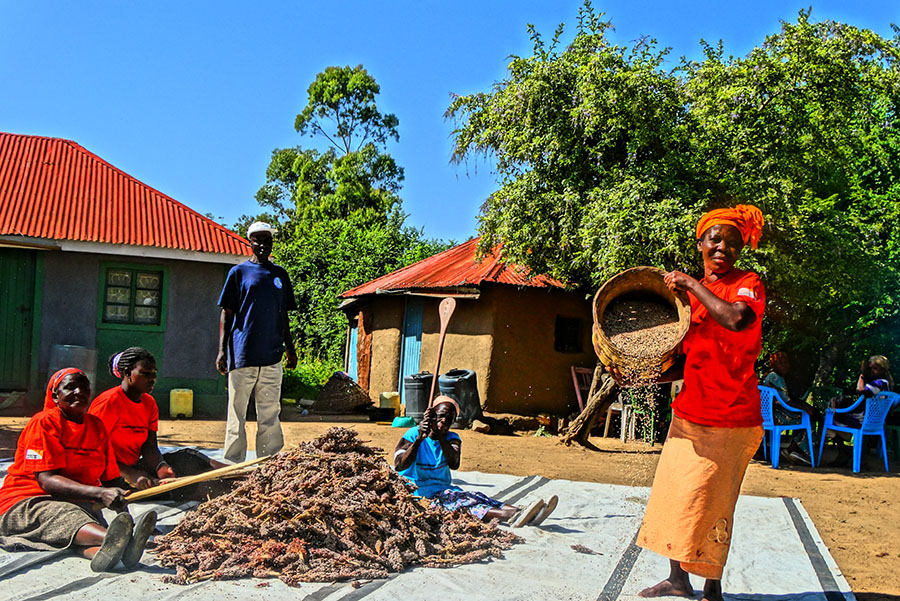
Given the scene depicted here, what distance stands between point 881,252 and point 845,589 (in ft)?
27.9

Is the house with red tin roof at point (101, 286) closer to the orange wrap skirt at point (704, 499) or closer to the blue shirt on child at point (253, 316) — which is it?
the blue shirt on child at point (253, 316)

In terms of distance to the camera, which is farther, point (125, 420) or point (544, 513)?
point (544, 513)

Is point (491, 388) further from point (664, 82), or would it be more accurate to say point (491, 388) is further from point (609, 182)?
point (664, 82)

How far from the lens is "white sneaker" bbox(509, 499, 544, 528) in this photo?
4.77 metres

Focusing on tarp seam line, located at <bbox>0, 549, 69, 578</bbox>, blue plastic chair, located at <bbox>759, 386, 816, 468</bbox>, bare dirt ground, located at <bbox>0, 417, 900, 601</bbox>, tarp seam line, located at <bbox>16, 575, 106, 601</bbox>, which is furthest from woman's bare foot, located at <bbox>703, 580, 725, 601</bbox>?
blue plastic chair, located at <bbox>759, 386, 816, 468</bbox>

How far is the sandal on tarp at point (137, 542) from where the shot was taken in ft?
11.8

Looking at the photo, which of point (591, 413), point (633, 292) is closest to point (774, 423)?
point (591, 413)

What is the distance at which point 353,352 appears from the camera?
18531 mm

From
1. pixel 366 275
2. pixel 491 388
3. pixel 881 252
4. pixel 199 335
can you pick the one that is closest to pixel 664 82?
pixel 881 252

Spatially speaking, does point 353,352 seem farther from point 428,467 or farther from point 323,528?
point 323,528

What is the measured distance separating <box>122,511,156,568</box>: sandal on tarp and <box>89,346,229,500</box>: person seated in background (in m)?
0.81

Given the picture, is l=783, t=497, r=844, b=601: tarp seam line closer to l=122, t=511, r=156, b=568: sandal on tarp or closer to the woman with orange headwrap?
the woman with orange headwrap

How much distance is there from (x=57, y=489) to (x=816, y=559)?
13.0ft

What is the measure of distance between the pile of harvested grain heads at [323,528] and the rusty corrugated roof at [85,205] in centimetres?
769
